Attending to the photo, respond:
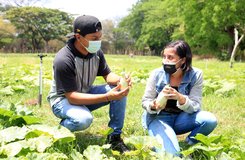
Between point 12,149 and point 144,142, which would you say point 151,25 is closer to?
point 144,142

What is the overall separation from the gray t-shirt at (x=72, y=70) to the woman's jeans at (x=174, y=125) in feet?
2.34

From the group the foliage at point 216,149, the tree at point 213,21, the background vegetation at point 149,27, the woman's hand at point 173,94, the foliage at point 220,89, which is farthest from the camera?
the background vegetation at point 149,27

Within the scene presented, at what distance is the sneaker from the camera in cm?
357

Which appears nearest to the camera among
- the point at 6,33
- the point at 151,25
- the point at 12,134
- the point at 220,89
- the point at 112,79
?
the point at 12,134

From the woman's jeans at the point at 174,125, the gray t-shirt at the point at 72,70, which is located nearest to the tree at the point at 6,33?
the gray t-shirt at the point at 72,70

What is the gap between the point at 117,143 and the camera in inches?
143

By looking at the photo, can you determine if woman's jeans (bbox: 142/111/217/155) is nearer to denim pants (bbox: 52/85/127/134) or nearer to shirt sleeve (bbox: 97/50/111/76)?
denim pants (bbox: 52/85/127/134)

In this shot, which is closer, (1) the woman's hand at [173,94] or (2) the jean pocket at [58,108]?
(1) the woman's hand at [173,94]

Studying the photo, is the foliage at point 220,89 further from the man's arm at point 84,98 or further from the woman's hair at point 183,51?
the man's arm at point 84,98

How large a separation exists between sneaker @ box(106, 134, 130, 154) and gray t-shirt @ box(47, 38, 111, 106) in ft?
1.85

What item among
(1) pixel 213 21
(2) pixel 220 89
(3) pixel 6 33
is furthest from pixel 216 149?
(3) pixel 6 33

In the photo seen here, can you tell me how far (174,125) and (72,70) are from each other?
44.4 inches

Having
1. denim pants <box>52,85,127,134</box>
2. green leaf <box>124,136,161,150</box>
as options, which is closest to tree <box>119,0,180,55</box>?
denim pants <box>52,85,127,134</box>

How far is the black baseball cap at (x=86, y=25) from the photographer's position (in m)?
3.45
